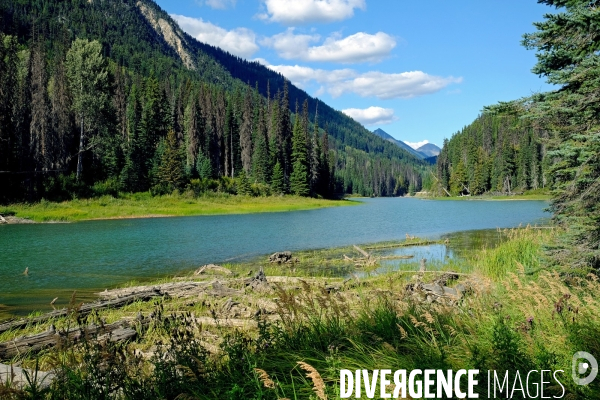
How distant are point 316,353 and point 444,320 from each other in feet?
6.04

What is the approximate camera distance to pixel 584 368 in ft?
11.7

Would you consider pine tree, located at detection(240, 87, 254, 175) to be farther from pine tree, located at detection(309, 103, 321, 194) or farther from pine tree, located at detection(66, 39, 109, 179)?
pine tree, located at detection(66, 39, 109, 179)

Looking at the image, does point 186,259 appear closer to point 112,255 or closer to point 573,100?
point 112,255

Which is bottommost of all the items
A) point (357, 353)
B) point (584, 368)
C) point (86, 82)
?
point (357, 353)

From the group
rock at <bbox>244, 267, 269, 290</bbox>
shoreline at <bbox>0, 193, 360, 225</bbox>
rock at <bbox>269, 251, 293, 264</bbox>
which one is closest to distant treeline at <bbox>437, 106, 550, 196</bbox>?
shoreline at <bbox>0, 193, 360, 225</bbox>

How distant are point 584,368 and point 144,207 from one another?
51.9m

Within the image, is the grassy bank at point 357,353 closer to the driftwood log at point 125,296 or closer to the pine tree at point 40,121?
the driftwood log at point 125,296

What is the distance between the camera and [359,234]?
1247 inches

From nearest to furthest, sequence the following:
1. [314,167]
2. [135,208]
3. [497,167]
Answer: [135,208] < [314,167] < [497,167]

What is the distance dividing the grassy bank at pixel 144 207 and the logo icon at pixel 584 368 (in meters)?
46.9

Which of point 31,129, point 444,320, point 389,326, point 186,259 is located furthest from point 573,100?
point 31,129

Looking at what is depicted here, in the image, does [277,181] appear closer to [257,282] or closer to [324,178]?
[324,178]

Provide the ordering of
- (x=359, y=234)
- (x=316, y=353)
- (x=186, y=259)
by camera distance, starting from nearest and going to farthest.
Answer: (x=316, y=353) < (x=186, y=259) < (x=359, y=234)

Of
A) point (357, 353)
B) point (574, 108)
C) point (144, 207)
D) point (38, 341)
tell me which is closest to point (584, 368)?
point (357, 353)
